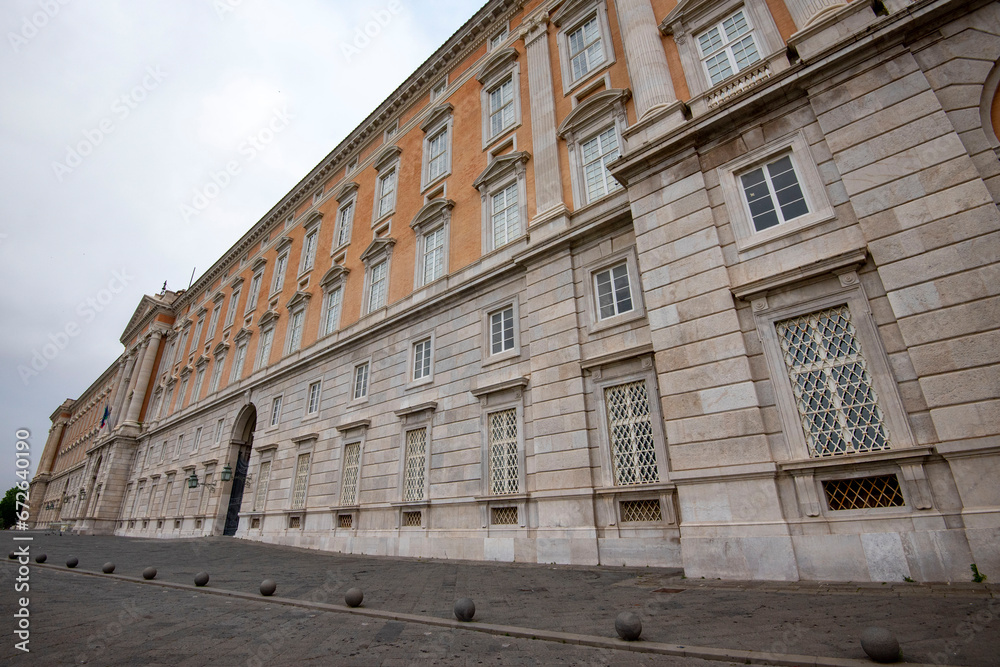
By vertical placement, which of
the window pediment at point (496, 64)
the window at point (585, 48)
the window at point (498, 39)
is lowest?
the window at point (585, 48)

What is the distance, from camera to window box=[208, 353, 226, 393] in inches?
1252

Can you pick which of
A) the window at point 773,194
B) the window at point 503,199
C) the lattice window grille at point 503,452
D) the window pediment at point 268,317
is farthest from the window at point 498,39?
the window pediment at point 268,317

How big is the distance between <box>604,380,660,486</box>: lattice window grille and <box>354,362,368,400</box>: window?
437 inches

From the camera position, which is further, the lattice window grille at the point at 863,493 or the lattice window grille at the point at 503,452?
the lattice window grille at the point at 503,452

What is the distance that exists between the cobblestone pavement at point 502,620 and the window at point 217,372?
80.1 feet

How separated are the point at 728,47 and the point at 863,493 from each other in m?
10.9

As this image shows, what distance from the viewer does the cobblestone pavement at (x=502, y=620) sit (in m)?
4.38

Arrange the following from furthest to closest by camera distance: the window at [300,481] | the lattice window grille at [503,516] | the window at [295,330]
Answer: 1. the window at [295,330]
2. the window at [300,481]
3. the lattice window grille at [503,516]

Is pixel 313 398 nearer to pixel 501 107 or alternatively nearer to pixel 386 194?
pixel 386 194

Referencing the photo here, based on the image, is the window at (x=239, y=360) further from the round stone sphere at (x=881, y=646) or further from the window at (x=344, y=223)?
the round stone sphere at (x=881, y=646)

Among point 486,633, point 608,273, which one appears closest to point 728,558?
point 486,633

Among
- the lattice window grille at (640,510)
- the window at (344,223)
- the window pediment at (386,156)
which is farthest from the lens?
the window at (344,223)

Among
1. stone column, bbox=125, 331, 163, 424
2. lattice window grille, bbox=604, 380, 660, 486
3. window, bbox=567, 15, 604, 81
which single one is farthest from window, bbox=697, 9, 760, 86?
Result: stone column, bbox=125, 331, 163, 424

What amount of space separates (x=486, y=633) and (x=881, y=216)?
921 cm
